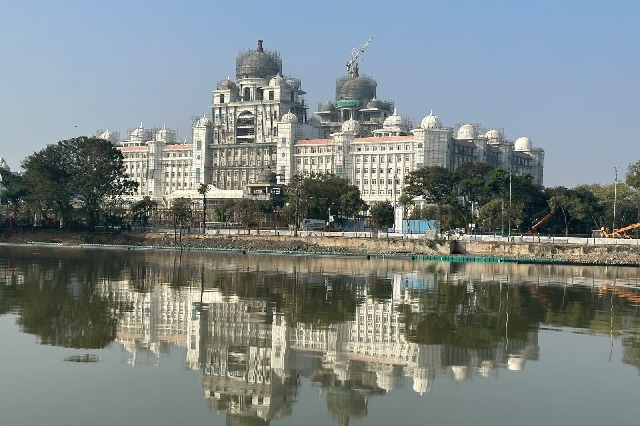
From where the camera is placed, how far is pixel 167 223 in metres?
136

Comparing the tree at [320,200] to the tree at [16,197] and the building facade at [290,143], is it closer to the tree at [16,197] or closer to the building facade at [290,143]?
the building facade at [290,143]

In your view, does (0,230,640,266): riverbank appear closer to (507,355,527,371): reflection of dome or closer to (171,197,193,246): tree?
(171,197,193,246): tree

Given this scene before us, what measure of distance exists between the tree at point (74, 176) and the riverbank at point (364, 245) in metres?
4.36

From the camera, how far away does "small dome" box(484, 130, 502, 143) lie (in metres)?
184

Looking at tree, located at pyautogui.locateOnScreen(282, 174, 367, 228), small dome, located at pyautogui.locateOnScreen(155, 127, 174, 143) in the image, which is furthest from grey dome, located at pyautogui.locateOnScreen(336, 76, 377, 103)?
tree, located at pyautogui.locateOnScreen(282, 174, 367, 228)

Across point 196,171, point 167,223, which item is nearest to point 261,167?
point 196,171

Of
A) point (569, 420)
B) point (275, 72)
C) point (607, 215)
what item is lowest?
point (569, 420)

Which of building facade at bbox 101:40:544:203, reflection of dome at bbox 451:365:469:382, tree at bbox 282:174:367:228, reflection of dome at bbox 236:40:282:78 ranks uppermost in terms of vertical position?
reflection of dome at bbox 236:40:282:78

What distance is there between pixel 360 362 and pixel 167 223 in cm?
10803

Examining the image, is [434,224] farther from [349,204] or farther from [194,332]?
[194,332]

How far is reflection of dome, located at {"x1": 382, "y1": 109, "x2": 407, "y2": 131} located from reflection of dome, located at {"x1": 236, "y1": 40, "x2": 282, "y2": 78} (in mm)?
28758

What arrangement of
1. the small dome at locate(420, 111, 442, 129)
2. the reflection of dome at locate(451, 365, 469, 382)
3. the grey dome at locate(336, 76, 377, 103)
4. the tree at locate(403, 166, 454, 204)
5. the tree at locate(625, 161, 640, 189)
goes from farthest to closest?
the grey dome at locate(336, 76, 377, 103), the small dome at locate(420, 111, 442, 129), the tree at locate(403, 166, 454, 204), the tree at locate(625, 161, 640, 189), the reflection of dome at locate(451, 365, 469, 382)

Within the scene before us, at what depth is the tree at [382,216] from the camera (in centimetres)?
12888

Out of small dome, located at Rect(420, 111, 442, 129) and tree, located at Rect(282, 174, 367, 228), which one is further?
small dome, located at Rect(420, 111, 442, 129)
